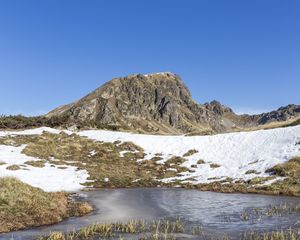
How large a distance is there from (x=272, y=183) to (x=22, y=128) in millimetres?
55550

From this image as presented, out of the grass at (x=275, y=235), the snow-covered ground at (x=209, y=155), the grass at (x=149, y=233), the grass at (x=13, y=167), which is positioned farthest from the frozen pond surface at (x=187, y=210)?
the grass at (x=13, y=167)

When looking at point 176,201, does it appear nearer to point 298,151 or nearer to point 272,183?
point 272,183

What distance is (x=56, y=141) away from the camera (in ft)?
213

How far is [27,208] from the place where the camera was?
24.0m

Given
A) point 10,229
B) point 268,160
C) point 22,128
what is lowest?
point 10,229

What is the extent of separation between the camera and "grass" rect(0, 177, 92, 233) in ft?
72.3

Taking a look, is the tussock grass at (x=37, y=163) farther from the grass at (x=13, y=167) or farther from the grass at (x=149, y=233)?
the grass at (x=149, y=233)

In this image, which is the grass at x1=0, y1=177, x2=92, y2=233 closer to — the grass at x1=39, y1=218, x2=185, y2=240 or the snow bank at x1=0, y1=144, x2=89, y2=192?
the grass at x1=39, y1=218, x2=185, y2=240

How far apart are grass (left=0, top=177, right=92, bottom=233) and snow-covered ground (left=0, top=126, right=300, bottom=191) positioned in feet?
40.4

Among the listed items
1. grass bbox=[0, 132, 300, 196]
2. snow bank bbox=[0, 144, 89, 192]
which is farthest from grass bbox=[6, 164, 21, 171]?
snow bank bbox=[0, 144, 89, 192]

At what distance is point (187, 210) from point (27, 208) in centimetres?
1124

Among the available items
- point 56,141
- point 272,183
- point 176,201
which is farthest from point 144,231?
point 56,141

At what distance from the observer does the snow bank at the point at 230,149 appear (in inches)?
1831

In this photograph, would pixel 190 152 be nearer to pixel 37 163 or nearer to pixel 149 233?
pixel 37 163
